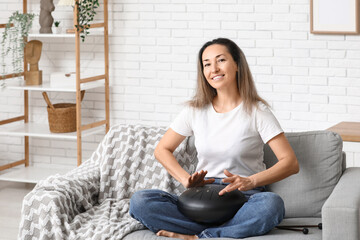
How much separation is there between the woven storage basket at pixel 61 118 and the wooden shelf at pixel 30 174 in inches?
16.7

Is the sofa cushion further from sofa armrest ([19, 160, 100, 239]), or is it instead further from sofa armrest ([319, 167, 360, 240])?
sofa armrest ([19, 160, 100, 239])

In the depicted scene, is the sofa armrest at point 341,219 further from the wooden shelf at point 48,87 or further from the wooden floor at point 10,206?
the wooden shelf at point 48,87

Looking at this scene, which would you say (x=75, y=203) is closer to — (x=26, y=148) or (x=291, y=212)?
(x=291, y=212)

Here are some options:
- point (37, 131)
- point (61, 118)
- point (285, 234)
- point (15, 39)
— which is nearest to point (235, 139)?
point (285, 234)

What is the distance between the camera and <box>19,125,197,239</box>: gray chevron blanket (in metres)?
2.91

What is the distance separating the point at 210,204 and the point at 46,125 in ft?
9.81

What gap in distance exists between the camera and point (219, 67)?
3.10 m

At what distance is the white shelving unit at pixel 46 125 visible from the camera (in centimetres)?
489

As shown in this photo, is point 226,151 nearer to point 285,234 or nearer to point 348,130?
point 285,234

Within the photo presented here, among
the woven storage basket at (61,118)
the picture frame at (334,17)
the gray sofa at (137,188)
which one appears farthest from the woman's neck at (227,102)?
the woven storage basket at (61,118)

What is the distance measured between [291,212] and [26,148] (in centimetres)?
314

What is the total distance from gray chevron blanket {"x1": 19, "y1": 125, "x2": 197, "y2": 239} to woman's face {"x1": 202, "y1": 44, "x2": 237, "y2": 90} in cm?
42

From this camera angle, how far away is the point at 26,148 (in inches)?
220

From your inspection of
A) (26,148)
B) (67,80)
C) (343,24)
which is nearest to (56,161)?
(26,148)
